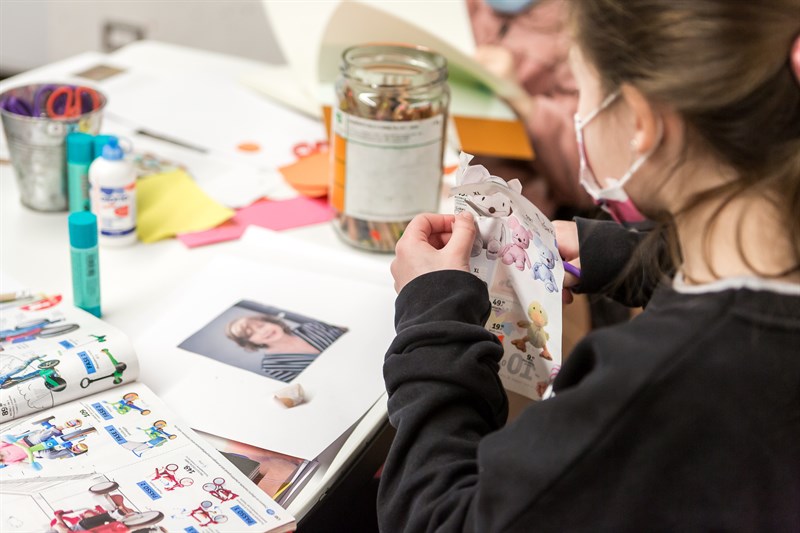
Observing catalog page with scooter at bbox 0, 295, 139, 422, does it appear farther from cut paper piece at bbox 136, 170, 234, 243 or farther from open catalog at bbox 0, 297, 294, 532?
cut paper piece at bbox 136, 170, 234, 243

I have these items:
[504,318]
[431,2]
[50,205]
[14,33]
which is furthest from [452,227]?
[14,33]

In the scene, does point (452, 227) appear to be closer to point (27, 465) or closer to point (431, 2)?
point (27, 465)

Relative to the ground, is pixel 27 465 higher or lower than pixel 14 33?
higher

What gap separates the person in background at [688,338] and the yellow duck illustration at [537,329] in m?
0.14

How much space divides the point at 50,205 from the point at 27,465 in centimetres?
48

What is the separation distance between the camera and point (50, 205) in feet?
3.40

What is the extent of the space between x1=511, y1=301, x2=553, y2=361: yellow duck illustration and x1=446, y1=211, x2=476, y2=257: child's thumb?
0.25 ft

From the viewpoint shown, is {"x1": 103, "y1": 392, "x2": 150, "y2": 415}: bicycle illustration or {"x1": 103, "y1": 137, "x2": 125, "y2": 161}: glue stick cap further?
{"x1": 103, "y1": 137, "x2": 125, "y2": 161}: glue stick cap

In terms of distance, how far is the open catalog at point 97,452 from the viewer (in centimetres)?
60

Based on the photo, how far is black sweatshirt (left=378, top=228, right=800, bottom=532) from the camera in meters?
0.55

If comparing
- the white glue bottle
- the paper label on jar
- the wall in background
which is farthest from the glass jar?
the wall in background

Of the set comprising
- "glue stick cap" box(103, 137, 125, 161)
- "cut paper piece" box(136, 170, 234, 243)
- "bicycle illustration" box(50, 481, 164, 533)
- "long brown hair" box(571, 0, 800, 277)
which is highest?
"long brown hair" box(571, 0, 800, 277)

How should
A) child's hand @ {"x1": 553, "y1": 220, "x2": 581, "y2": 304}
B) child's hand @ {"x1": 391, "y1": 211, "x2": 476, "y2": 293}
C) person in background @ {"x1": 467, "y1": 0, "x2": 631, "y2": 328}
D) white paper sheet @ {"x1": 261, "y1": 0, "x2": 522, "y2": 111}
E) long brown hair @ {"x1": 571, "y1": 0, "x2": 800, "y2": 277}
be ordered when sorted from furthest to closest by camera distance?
person in background @ {"x1": 467, "y1": 0, "x2": 631, "y2": 328}
white paper sheet @ {"x1": 261, "y1": 0, "x2": 522, "y2": 111}
child's hand @ {"x1": 553, "y1": 220, "x2": 581, "y2": 304}
child's hand @ {"x1": 391, "y1": 211, "x2": 476, "y2": 293}
long brown hair @ {"x1": 571, "y1": 0, "x2": 800, "y2": 277}

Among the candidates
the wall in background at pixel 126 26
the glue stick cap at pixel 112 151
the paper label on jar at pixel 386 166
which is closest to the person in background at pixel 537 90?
the paper label on jar at pixel 386 166
